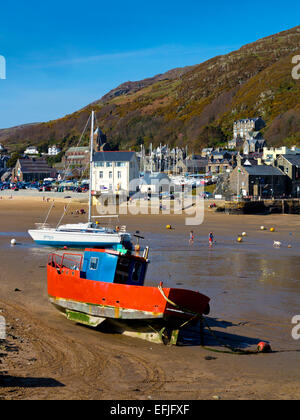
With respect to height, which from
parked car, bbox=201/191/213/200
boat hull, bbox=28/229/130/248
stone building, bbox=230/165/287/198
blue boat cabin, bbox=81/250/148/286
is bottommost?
boat hull, bbox=28/229/130/248

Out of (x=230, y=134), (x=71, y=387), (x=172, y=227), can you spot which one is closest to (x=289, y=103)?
(x=230, y=134)

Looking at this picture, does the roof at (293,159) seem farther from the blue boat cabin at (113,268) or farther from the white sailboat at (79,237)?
the blue boat cabin at (113,268)

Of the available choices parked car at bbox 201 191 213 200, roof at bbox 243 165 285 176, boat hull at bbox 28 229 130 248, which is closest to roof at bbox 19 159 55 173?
parked car at bbox 201 191 213 200

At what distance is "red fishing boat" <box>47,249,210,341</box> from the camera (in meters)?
15.2

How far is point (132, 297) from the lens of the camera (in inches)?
614

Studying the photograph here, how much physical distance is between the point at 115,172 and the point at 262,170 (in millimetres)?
24920

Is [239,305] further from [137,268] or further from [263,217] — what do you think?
A: [263,217]

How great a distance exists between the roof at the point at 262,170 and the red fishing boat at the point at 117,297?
211ft

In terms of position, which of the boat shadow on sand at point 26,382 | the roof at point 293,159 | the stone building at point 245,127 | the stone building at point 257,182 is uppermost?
the stone building at point 245,127

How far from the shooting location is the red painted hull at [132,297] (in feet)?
49.6

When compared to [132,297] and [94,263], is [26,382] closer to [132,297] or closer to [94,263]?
[132,297]

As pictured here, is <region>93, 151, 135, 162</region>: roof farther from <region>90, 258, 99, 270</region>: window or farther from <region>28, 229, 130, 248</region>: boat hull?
<region>90, 258, 99, 270</region>: window

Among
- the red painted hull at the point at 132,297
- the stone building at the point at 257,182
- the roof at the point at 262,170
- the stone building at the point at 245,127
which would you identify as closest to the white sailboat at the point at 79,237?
the red painted hull at the point at 132,297

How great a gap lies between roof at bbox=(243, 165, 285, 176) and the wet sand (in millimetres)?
49063
